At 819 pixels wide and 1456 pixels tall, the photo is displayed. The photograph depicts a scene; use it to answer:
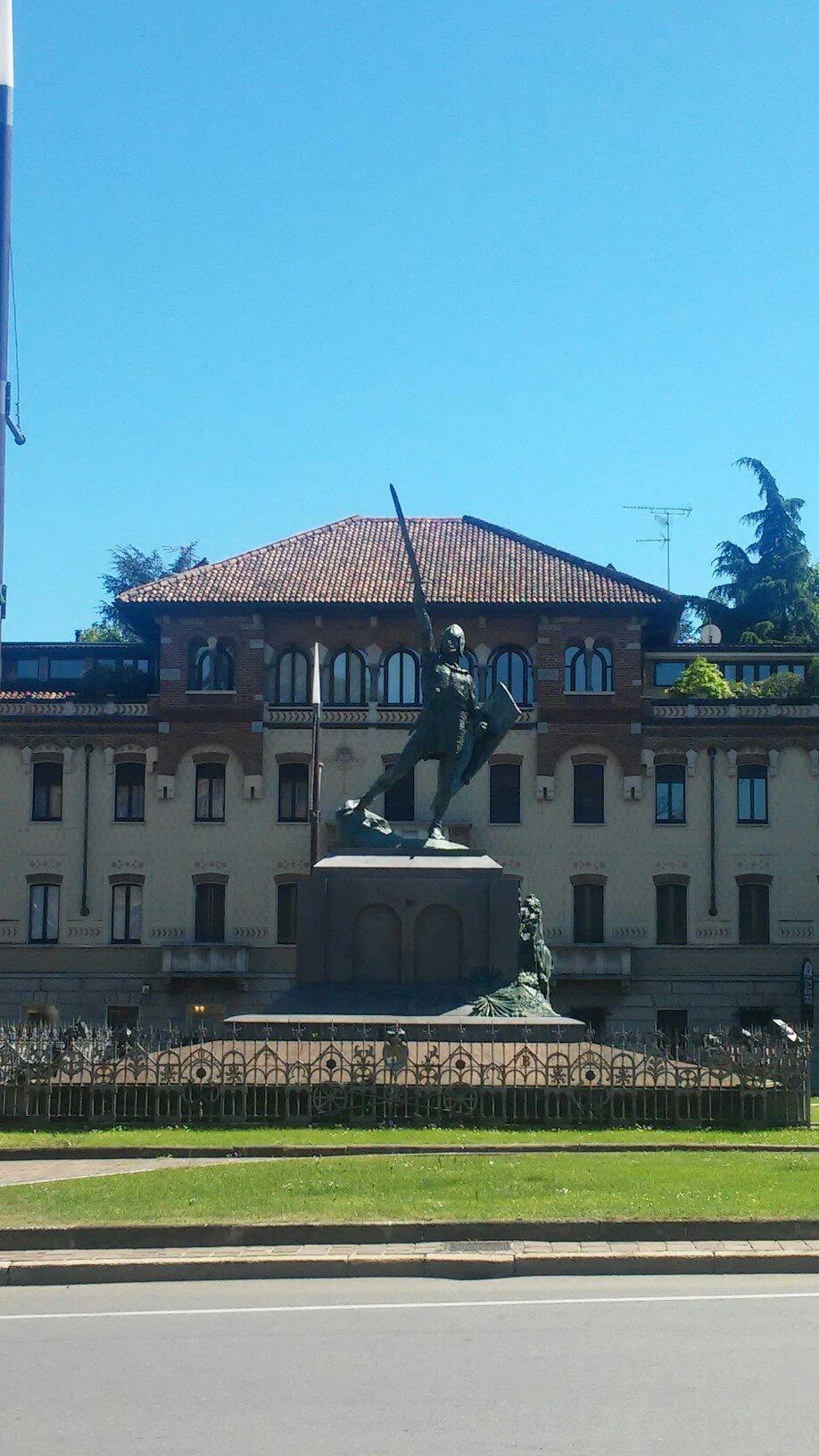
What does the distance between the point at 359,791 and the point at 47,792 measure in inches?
392

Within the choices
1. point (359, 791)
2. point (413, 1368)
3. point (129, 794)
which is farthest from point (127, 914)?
point (413, 1368)

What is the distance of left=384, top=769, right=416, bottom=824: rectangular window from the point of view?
184 feet

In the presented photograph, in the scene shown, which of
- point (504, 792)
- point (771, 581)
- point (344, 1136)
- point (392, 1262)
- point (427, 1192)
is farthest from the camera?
point (771, 581)

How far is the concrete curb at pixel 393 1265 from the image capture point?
13.5 meters

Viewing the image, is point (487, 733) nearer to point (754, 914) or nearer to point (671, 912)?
point (671, 912)

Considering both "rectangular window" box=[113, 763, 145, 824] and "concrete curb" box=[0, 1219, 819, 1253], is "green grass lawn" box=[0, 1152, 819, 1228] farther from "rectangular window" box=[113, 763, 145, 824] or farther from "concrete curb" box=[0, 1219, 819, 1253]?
"rectangular window" box=[113, 763, 145, 824]

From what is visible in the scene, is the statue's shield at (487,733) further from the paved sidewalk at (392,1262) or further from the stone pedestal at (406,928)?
the paved sidewalk at (392,1262)

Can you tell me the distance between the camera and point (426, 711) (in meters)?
29.1

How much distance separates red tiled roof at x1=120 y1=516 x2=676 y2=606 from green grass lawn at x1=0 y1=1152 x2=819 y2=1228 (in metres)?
39.0

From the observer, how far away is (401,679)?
5716 centimetres

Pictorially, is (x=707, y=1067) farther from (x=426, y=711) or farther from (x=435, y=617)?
(x=435, y=617)

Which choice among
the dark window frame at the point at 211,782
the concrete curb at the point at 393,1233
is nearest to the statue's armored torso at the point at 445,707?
the concrete curb at the point at 393,1233

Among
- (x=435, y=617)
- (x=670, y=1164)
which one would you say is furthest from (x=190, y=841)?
(x=670, y=1164)

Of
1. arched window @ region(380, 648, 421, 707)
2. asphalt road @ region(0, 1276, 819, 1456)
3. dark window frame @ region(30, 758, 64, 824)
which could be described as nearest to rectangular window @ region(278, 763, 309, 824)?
arched window @ region(380, 648, 421, 707)
